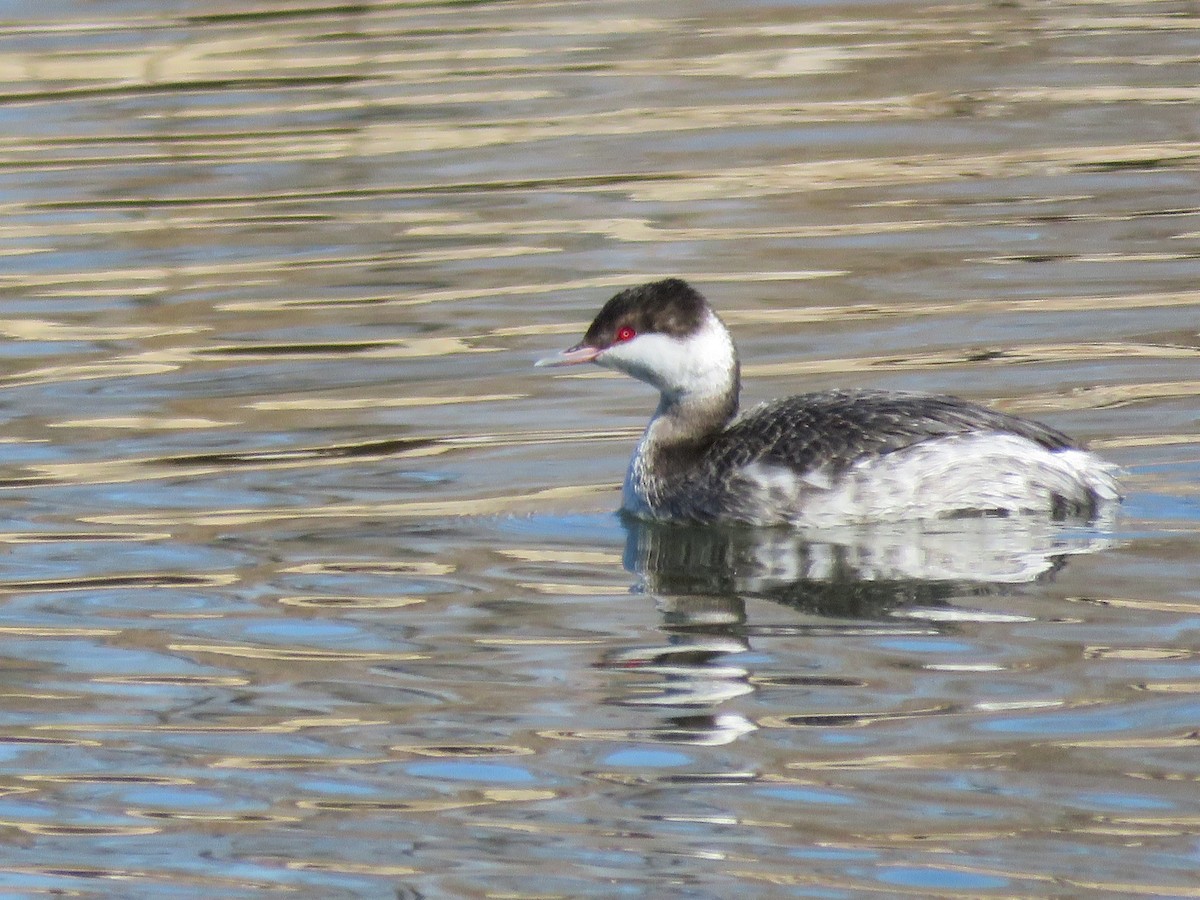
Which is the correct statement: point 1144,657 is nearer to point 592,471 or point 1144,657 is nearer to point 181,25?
point 592,471

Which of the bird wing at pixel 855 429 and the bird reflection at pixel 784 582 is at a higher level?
the bird wing at pixel 855 429

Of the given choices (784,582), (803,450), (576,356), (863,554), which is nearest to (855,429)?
(803,450)

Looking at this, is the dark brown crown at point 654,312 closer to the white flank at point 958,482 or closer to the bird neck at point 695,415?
the bird neck at point 695,415

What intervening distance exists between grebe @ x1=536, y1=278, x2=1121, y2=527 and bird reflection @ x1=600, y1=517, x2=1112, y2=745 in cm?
8

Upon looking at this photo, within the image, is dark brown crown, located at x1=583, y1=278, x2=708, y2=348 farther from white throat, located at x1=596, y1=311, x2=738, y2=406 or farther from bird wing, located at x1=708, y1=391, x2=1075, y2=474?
bird wing, located at x1=708, y1=391, x2=1075, y2=474

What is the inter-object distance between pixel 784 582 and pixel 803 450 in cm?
72

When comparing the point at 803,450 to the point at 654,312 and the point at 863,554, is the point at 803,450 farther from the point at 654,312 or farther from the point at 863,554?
the point at 654,312

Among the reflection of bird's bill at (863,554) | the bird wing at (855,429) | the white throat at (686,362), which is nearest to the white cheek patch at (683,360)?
the white throat at (686,362)

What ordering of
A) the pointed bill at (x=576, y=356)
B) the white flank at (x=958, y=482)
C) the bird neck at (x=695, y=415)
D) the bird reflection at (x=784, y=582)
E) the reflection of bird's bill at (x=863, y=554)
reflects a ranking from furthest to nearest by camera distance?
the bird neck at (x=695, y=415) → the pointed bill at (x=576, y=356) → the white flank at (x=958, y=482) → the reflection of bird's bill at (x=863, y=554) → the bird reflection at (x=784, y=582)

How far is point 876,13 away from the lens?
1842 cm

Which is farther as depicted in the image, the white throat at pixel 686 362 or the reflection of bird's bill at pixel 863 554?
the white throat at pixel 686 362

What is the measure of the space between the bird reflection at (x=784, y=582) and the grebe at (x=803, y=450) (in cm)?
8

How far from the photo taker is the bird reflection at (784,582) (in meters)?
6.36

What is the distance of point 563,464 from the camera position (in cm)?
900
